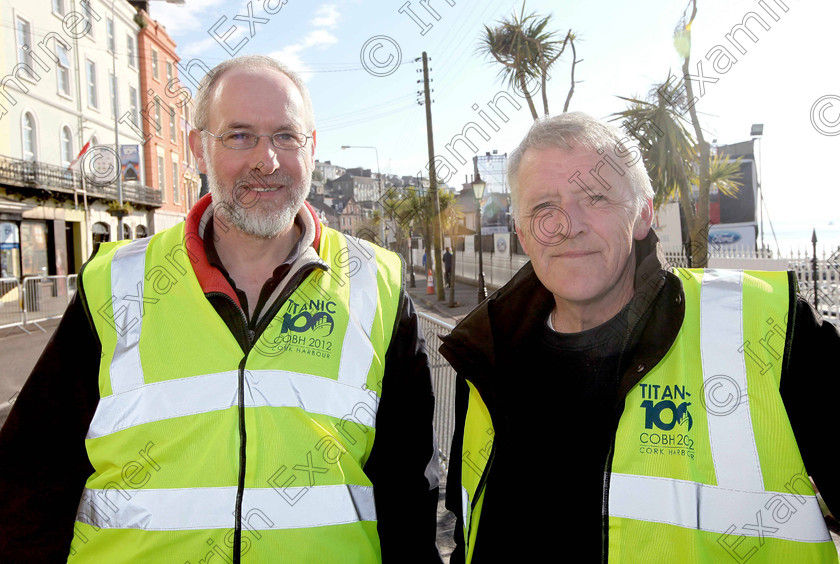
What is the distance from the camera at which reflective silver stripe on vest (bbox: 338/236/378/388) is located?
2.02 metres

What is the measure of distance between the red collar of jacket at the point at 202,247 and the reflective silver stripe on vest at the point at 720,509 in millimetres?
1447

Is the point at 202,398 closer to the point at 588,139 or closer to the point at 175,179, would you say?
the point at 588,139

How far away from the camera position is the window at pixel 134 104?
32.9m

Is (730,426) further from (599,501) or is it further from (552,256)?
(552,256)

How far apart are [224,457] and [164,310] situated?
0.58 m

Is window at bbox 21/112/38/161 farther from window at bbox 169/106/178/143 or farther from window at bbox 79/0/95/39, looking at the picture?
window at bbox 169/106/178/143

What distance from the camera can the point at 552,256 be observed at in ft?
6.59

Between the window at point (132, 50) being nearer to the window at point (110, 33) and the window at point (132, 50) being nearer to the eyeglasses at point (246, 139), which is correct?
the window at point (110, 33)

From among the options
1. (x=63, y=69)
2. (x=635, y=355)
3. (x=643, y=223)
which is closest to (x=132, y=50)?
(x=63, y=69)

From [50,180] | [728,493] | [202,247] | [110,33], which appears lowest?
[728,493]

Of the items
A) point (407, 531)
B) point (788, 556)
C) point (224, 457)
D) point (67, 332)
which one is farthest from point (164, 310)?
point (788, 556)

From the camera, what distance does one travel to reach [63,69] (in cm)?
2516

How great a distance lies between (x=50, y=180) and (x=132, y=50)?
13.9 metres

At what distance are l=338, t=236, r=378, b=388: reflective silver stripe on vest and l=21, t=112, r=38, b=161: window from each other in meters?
25.5
